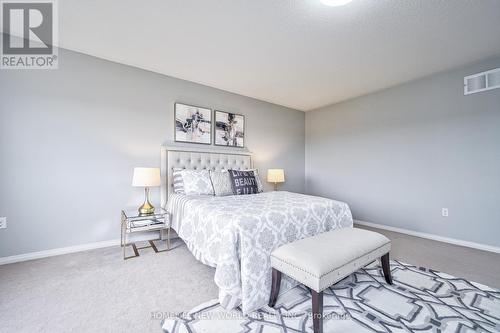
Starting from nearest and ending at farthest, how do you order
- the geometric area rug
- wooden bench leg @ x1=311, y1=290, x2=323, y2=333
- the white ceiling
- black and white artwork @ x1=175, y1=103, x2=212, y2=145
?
wooden bench leg @ x1=311, y1=290, x2=323, y2=333
the geometric area rug
the white ceiling
black and white artwork @ x1=175, y1=103, x2=212, y2=145

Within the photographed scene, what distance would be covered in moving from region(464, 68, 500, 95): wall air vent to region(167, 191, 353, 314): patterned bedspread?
2.76m

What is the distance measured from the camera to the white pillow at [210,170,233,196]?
292 cm

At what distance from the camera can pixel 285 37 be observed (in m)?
2.26

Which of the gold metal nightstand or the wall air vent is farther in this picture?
the wall air vent

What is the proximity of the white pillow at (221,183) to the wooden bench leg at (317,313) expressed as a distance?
72.9 inches

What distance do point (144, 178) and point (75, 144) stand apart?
963 mm

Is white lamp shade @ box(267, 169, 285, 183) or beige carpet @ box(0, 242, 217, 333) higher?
white lamp shade @ box(267, 169, 285, 183)

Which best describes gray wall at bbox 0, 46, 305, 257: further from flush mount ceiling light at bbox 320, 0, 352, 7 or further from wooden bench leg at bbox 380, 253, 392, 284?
wooden bench leg at bbox 380, 253, 392, 284

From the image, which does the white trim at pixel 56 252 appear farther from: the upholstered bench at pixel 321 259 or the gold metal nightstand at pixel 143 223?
the upholstered bench at pixel 321 259

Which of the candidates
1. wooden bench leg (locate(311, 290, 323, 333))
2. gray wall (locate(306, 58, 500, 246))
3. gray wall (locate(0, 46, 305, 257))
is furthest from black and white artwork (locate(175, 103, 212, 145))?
wooden bench leg (locate(311, 290, 323, 333))

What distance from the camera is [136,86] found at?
9.73ft

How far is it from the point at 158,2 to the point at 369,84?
3.26 meters

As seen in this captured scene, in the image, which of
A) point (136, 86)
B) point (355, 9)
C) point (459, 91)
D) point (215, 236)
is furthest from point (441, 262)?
point (136, 86)

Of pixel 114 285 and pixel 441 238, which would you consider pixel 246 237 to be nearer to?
pixel 114 285
